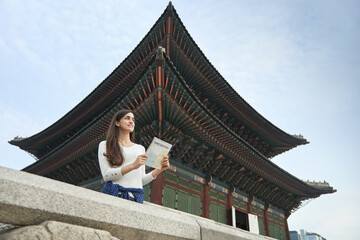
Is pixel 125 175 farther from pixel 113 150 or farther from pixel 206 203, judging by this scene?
pixel 206 203

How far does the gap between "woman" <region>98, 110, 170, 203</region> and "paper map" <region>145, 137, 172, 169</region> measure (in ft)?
0.18

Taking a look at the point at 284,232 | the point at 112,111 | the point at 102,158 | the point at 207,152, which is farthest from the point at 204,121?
the point at 284,232

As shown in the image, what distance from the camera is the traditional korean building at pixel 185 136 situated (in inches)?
310

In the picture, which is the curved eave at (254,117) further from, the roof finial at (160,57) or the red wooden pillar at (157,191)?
the red wooden pillar at (157,191)

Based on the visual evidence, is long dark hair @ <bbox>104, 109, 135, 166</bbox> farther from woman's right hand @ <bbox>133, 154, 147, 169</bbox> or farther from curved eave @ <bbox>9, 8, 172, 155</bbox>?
curved eave @ <bbox>9, 8, 172, 155</bbox>

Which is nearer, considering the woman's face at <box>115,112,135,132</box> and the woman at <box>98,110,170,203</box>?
the woman at <box>98,110,170,203</box>

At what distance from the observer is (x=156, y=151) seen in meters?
2.33

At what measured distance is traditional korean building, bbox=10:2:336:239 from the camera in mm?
7867

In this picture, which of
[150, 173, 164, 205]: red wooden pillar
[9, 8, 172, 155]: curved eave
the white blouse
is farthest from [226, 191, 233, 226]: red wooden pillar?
the white blouse

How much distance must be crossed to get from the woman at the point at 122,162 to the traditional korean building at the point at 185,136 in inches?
175

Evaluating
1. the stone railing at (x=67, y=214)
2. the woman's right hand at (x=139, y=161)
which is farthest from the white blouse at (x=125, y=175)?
the stone railing at (x=67, y=214)

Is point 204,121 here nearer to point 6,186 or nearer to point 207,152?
point 207,152

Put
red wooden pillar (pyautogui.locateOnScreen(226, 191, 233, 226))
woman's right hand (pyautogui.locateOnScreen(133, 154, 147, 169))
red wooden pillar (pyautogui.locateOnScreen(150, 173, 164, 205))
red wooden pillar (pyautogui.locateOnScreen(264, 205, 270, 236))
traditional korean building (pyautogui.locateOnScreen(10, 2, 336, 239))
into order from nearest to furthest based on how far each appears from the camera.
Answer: woman's right hand (pyautogui.locateOnScreen(133, 154, 147, 169)) < traditional korean building (pyautogui.locateOnScreen(10, 2, 336, 239)) < red wooden pillar (pyautogui.locateOnScreen(150, 173, 164, 205)) < red wooden pillar (pyautogui.locateOnScreen(226, 191, 233, 226)) < red wooden pillar (pyautogui.locateOnScreen(264, 205, 270, 236))

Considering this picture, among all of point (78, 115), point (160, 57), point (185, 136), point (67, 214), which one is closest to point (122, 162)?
point (67, 214)
